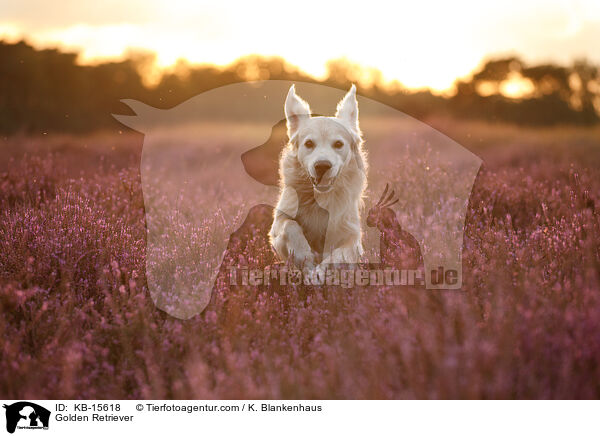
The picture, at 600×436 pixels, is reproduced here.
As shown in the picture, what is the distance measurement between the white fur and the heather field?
45 centimetres

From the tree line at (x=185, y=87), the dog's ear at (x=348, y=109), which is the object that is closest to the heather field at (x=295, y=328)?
the dog's ear at (x=348, y=109)

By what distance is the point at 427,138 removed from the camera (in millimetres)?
8273

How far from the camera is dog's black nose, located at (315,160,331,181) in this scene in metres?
4.08

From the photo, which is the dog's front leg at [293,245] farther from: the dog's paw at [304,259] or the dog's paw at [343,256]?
the dog's paw at [343,256]

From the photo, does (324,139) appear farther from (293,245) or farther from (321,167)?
(293,245)

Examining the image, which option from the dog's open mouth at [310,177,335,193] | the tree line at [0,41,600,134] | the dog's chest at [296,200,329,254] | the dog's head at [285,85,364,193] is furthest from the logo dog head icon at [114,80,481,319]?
the dog's head at [285,85,364,193]

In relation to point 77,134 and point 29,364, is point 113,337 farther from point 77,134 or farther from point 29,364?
point 77,134
